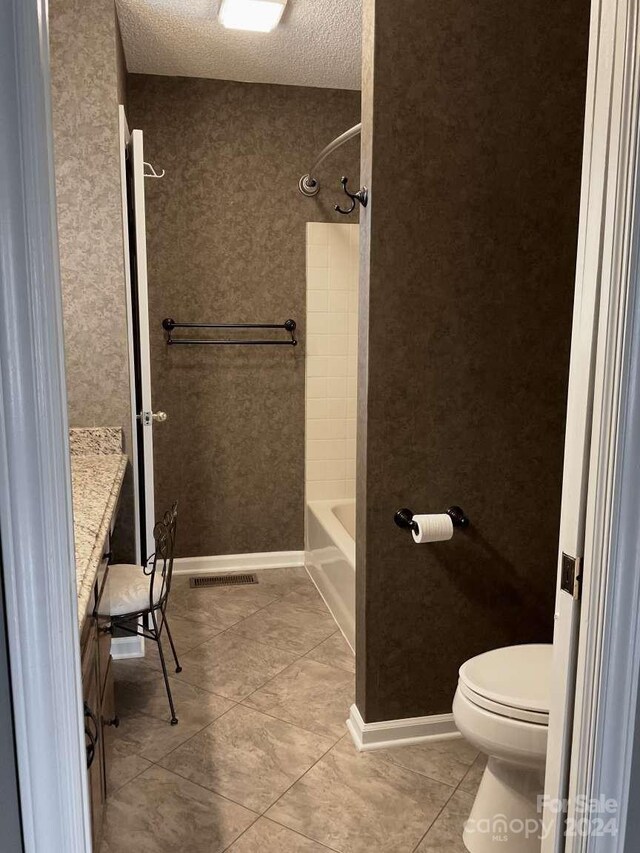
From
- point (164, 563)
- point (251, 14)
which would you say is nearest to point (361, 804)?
point (164, 563)

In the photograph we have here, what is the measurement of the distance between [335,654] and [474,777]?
95 cm

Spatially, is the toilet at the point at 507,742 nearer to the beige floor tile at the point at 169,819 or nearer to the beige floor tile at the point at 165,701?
the beige floor tile at the point at 169,819

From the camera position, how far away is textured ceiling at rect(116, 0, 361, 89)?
2.88 metres

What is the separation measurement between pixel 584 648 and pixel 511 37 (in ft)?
6.10

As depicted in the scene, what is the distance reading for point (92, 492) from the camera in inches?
93.8

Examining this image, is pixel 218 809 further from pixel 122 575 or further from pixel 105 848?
pixel 122 575

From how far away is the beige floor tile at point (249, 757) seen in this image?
85.7 inches

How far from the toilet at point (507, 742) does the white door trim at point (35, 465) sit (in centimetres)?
118

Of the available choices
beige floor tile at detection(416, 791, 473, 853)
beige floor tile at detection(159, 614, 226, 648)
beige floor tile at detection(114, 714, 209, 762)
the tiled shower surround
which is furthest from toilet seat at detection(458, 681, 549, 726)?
A: the tiled shower surround

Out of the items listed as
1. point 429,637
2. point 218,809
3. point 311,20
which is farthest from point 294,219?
point 218,809

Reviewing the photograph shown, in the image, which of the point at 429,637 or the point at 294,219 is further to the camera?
the point at 294,219

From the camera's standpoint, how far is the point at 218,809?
6.82ft

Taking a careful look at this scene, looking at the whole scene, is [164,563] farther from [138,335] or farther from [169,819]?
[138,335]

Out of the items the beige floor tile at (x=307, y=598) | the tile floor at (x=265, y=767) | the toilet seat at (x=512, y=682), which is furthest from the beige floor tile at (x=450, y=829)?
the beige floor tile at (x=307, y=598)
